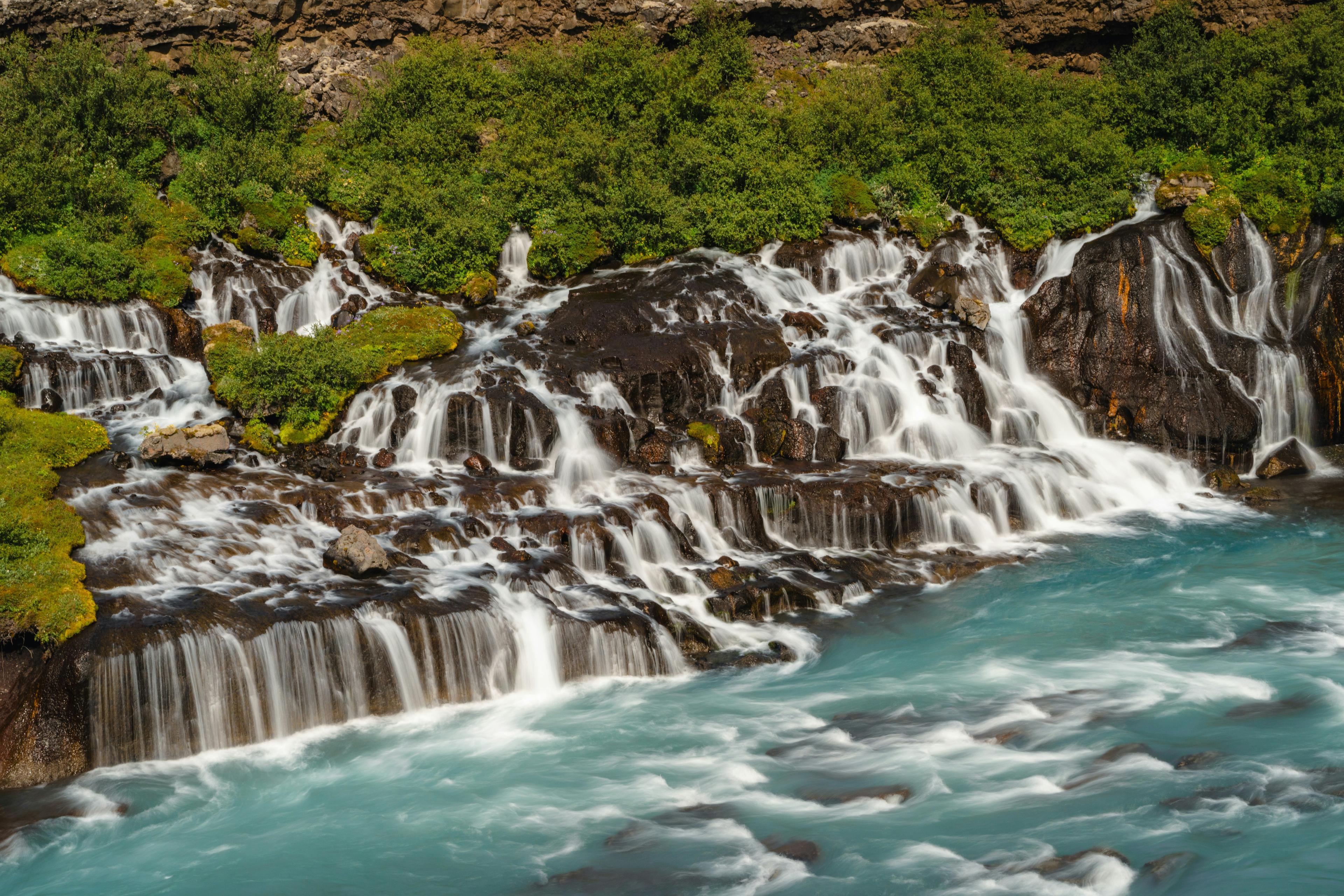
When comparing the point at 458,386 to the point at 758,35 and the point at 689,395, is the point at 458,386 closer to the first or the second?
the point at 689,395

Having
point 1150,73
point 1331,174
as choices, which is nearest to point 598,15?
point 1150,73

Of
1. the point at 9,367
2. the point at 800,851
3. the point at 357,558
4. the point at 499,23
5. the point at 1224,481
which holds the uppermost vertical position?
the point at 499,23

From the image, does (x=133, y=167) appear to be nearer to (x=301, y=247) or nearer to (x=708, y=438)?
(x=301, y=247)

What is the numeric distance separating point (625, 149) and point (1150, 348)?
1392 centimetres

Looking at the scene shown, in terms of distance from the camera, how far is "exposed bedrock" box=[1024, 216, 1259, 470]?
76.3 feet

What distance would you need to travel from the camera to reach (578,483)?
1958cm

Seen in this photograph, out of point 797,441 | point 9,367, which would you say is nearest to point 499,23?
point 9,367

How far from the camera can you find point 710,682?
14.6 metres

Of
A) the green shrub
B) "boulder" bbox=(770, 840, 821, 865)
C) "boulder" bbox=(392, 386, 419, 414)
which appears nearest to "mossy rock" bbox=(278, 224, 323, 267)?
the green shrub

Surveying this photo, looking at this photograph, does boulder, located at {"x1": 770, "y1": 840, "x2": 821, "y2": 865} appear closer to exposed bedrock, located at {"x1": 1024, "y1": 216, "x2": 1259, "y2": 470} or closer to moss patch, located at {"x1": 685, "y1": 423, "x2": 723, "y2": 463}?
moss patch, located at {"x1": 685, "y1": 423, "x2": 723, "y2": 463}

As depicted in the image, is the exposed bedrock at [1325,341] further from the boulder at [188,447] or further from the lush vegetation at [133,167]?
the lush vegetation at [133,167]

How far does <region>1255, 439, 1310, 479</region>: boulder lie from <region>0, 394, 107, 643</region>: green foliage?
22.2 meters

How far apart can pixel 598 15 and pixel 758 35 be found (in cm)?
565

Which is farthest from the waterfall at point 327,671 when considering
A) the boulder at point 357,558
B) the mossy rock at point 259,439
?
the mossy rock at point 259,439
